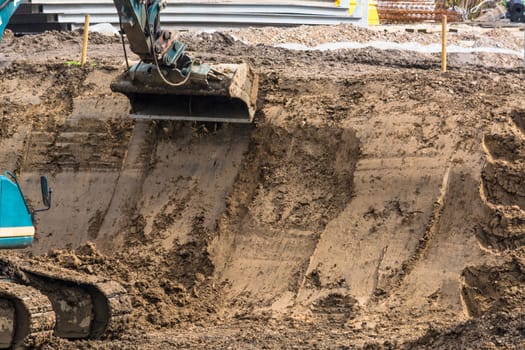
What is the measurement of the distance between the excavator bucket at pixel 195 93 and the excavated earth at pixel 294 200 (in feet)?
1.42

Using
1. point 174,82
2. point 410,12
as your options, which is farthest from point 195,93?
point 410,12

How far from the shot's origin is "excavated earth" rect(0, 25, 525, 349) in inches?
479

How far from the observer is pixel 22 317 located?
11117mm

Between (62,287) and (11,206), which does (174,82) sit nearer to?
(11,206)

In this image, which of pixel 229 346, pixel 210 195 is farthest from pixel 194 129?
pixel 229 346

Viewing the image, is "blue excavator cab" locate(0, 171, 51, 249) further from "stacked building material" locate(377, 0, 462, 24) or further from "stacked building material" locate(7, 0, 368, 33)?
"stacked building material" locate(377, 0, 462, 24)

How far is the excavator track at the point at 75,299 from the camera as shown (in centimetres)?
1197

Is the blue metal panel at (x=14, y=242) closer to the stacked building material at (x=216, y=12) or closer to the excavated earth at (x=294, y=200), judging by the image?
the excavated earth at (x=294, y=200)

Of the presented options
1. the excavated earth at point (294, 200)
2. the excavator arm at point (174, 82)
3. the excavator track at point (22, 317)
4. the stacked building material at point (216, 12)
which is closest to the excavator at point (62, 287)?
the excavated earth at point (294, 200)

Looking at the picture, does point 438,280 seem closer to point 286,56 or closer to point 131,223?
point 131,223

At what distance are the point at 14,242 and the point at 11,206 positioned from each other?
394 mm

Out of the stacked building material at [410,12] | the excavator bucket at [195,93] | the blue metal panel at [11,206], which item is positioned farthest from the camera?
the stacked building material at [410,12]

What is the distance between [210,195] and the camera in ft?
49.2

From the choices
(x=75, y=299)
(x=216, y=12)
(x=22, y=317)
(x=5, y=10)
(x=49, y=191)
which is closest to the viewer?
(x=22, y=317)
